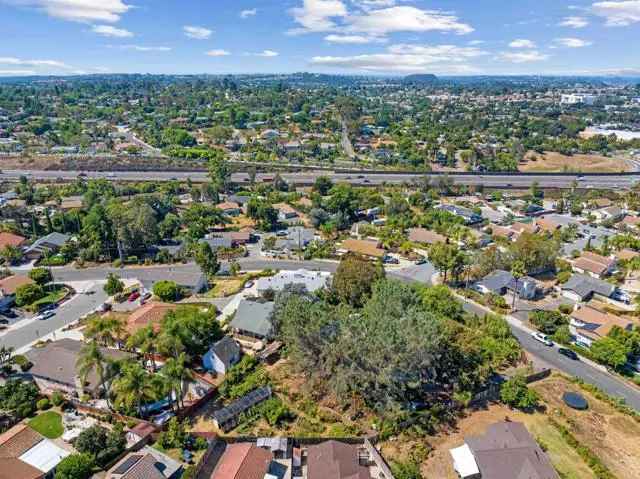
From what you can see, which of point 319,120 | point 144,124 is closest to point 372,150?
point 319,120

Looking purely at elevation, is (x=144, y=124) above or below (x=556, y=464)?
above

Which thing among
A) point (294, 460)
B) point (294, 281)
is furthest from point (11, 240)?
point (294, 460)

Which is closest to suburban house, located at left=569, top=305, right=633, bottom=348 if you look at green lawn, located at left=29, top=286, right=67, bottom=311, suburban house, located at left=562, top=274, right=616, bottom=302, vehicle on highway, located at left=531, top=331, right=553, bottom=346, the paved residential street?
vehicle on highway, located at left=531, top=331, right=553, bottom=346

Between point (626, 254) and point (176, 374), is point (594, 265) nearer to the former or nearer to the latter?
point (626, 254)

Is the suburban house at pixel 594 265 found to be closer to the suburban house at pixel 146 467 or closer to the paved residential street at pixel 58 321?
the suburban house at pixel 146 467

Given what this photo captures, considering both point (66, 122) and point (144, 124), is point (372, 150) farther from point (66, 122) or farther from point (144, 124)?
point (66, 122)

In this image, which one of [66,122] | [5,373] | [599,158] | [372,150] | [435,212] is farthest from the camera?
[66,122]
